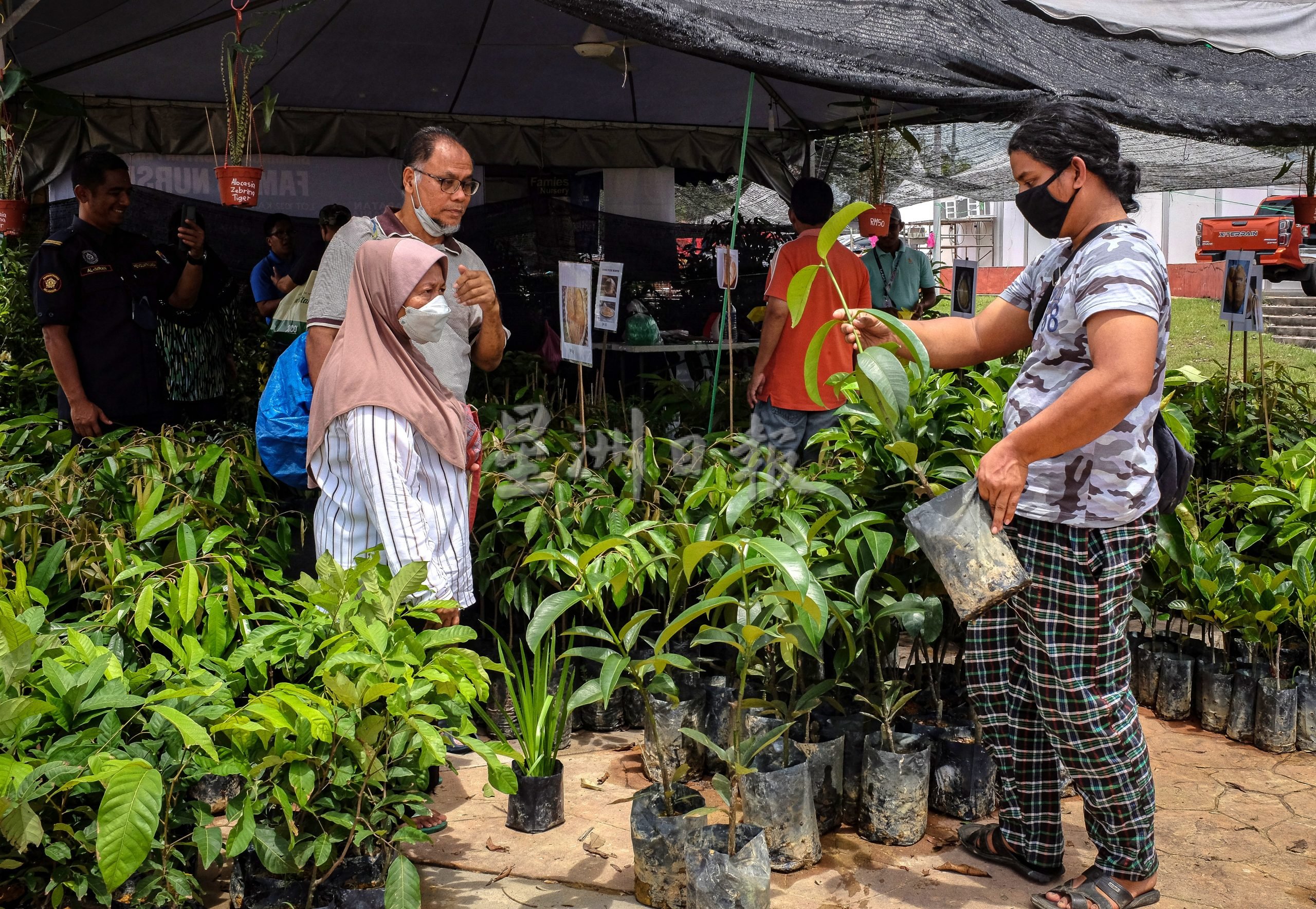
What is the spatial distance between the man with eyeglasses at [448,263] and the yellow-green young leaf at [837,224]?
0.83 metres

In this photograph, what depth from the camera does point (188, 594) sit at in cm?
196

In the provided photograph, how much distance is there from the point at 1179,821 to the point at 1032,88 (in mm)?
2078

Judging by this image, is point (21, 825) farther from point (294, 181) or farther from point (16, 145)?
point (294, 181)

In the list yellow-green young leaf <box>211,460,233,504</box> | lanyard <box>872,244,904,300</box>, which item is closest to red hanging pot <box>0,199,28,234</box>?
yellow-green young leaf <box>211,460,233,504</box>

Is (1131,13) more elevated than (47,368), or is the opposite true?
(1131,13)

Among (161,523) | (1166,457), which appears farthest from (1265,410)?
(161,523)

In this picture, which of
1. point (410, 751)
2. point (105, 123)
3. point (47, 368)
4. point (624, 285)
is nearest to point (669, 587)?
point (410, 751)

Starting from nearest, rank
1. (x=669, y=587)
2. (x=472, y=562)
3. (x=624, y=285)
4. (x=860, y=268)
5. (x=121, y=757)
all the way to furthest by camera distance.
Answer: (x=121, y=757) → (x=669, y=587) → (x=472, y=562) → (x=860, y=268) → (x=624, y=285)

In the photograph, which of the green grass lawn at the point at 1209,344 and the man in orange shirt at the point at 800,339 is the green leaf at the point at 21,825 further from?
the green grass lawn at the point at 1209,344

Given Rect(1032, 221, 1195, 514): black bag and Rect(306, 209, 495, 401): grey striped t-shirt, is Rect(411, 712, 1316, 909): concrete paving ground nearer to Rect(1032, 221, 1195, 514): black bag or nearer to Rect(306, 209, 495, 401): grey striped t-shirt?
Rect(1032, 221, 1195, 514): black bag

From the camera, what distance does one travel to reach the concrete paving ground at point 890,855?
91.3 inches

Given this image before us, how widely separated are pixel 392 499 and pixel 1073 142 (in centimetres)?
152

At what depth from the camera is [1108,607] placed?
2113 millimetres

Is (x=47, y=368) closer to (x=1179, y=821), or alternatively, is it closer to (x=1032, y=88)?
(x=1032, y=88)
